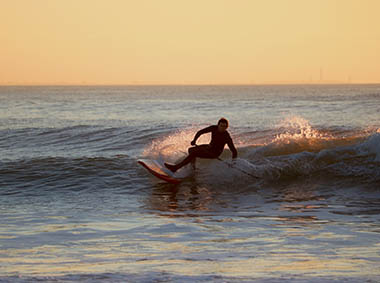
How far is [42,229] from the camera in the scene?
8609 millimetres

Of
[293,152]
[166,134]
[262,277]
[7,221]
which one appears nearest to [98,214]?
[7,221]

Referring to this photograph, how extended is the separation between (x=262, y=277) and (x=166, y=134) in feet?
74.6

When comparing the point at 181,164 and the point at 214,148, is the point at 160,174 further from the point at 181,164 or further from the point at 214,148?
the point at 214,148

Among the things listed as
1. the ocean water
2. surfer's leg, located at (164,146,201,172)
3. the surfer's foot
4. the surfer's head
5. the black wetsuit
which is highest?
the surfer's head

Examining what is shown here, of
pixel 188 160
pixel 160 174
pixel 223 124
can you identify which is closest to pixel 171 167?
pixel 160 174

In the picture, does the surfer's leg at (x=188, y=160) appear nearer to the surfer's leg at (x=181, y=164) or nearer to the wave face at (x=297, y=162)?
the surfer's leg at (x=181, y=164)

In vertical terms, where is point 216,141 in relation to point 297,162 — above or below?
above

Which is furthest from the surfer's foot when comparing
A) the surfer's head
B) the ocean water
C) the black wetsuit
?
the surfer's head

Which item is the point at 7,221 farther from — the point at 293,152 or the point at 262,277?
the point at 293,152

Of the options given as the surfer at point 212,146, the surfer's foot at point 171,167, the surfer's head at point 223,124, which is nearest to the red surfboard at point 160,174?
the surfer's foot at point 171,167

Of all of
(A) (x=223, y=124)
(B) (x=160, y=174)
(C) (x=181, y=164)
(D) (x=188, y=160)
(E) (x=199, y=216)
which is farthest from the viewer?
(B) (x=160, y=174)

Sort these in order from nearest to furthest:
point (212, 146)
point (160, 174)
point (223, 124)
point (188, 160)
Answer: point (223, 124) < point (212, 146) < point (188, 160) < point (160, 174)

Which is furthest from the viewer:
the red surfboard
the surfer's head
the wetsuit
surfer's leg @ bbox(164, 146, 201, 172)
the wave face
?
the wave face

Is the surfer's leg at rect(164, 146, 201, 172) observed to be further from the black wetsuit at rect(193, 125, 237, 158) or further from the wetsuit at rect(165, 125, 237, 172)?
the black wetsuit at rect(193, 125, 237, 158)
